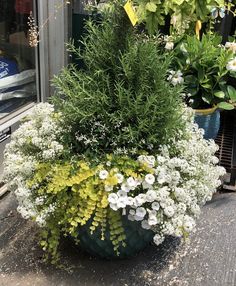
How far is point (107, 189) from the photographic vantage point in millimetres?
1832

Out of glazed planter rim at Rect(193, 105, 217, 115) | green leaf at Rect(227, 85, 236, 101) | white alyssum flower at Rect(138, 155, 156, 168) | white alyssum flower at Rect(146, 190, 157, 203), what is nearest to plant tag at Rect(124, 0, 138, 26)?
white alyssum flower at Rect(138, 155, 156, 168)

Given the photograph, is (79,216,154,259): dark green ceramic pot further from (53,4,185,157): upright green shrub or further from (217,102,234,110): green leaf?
(217,102,234,110): green leaf

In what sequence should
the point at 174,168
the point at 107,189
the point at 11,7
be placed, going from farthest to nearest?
the point at 11,7 → the point at 174,168 → the point at 107,189

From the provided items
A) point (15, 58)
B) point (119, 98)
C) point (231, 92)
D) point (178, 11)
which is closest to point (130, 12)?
point (119, 98)

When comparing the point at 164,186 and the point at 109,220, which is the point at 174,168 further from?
the point at 109,220

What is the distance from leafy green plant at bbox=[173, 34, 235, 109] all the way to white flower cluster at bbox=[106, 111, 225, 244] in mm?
864

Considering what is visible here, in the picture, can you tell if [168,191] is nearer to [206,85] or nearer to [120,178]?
[120,178]

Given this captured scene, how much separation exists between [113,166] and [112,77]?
0.44 meters

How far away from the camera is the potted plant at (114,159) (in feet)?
6.11

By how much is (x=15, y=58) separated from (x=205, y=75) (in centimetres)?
136

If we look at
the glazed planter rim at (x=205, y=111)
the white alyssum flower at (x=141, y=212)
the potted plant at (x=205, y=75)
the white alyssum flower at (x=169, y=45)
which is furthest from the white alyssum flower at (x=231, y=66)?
the white alyssum flower at (x=141, y=212)

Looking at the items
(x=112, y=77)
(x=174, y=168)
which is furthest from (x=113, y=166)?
(x=112, y=77)

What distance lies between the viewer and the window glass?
2.89 meters

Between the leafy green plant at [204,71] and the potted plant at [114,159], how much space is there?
82cm
